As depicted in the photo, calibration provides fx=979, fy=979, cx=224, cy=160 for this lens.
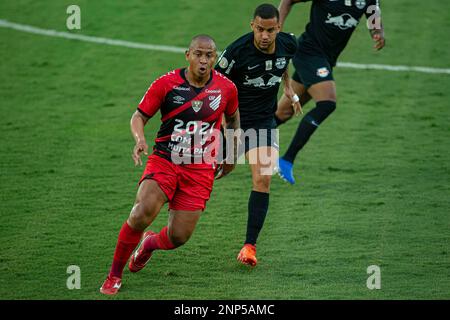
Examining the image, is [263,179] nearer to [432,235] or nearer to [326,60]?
[432,235]

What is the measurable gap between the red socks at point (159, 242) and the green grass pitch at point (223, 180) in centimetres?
29

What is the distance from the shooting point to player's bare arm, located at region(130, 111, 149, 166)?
8.18m

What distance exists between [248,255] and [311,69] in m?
3.37

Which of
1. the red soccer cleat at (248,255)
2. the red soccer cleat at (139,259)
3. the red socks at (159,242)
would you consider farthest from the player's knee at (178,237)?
the red soccer cleat at (248,255)

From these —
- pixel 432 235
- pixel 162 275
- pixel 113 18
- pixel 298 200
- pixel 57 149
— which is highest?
pixel 113 18

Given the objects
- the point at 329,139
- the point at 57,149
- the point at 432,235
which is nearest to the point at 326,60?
the point at 329,139

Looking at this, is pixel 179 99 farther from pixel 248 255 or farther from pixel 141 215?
pixel 248 255

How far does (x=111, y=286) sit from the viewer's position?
28.3 feet

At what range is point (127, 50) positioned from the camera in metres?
16.8

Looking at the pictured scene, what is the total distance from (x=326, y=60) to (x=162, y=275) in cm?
415

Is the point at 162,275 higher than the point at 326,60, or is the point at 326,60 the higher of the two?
the point at 326,60

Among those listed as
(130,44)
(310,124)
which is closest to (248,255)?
(310,124)

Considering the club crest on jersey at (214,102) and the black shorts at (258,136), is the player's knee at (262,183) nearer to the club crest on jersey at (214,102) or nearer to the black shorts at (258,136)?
the black shorts at (258,136)

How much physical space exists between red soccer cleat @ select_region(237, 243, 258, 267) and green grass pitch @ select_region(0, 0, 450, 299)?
5.6 inches
